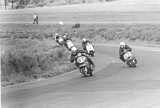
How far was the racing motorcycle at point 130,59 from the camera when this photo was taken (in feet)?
34.6

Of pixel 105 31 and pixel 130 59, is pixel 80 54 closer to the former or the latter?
pixel 130 59

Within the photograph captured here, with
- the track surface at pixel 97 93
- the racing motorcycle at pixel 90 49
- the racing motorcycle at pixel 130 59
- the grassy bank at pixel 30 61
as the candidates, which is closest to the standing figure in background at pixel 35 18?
the grassy bank at pixel 30 61

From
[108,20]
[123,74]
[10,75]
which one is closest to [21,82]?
[10,75]

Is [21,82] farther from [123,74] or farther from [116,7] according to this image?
[116,7]

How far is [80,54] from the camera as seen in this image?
37.5 ft

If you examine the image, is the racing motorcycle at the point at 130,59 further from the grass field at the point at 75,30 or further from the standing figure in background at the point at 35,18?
the standing figure in background at the point at 35,18

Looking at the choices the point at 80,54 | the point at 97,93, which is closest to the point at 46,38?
the point at 80,54

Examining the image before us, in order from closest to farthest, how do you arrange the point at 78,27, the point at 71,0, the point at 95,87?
the point at 95,87 < the point at 71,0 < the point at 78,27

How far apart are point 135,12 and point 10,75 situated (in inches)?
200

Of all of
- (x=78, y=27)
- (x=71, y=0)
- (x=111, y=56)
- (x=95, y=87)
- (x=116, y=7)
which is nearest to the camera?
(x=95, y=87)

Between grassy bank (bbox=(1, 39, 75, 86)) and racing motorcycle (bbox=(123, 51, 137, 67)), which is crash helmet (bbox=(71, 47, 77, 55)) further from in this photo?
racing motorcycle (bbox=(123, 51, 137, 67))

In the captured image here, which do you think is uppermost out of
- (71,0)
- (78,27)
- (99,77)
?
(71,0)

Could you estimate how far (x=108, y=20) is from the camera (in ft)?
36.0

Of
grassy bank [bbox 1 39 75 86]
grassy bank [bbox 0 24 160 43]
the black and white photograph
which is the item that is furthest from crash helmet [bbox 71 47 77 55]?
grassy bank [bbox 0 24 160 43]
